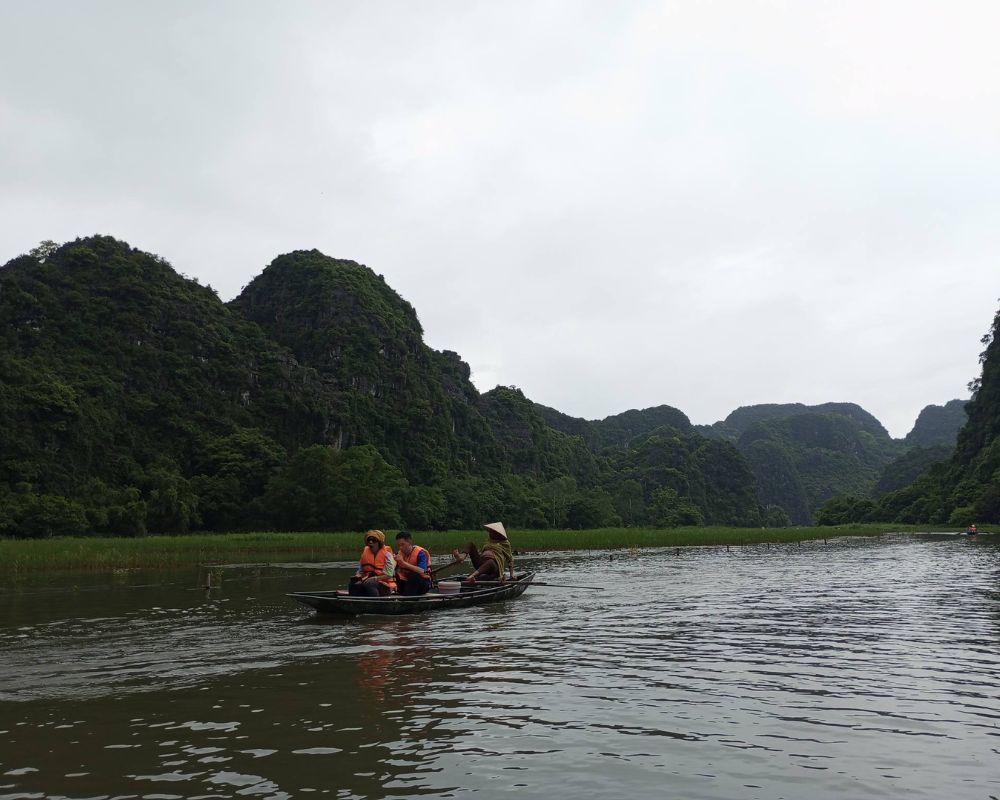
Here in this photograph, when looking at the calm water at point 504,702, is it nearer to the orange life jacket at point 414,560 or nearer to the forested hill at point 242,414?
the orange life jacket at point 414,560

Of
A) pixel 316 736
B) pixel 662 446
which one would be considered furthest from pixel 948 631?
pixel 662 446

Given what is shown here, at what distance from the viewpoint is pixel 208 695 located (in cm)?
802

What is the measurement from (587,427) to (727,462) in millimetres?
39759

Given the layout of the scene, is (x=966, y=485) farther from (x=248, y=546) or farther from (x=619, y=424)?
(x=619, y=424)

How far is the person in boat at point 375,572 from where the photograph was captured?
1443cm

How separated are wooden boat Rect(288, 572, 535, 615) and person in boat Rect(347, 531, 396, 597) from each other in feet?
0.90

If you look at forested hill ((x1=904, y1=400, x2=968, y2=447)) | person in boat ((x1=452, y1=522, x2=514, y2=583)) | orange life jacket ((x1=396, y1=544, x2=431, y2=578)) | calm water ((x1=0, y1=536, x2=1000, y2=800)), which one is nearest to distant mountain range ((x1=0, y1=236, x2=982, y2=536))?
person in boat ((x1=452, y1=522, x2=514, y2=583))

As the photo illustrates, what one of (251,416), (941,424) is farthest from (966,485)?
(941,424)

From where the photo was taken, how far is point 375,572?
1480 cm

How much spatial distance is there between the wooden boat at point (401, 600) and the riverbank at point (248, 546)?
43.6ft

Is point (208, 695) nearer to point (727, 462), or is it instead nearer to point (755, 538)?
point (755, 538)

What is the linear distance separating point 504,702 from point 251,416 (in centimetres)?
6766

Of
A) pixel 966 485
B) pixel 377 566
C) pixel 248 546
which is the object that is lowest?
pixel 377 566

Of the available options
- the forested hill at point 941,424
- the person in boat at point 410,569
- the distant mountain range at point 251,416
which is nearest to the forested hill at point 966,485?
the distant mountain range at point 251,416
